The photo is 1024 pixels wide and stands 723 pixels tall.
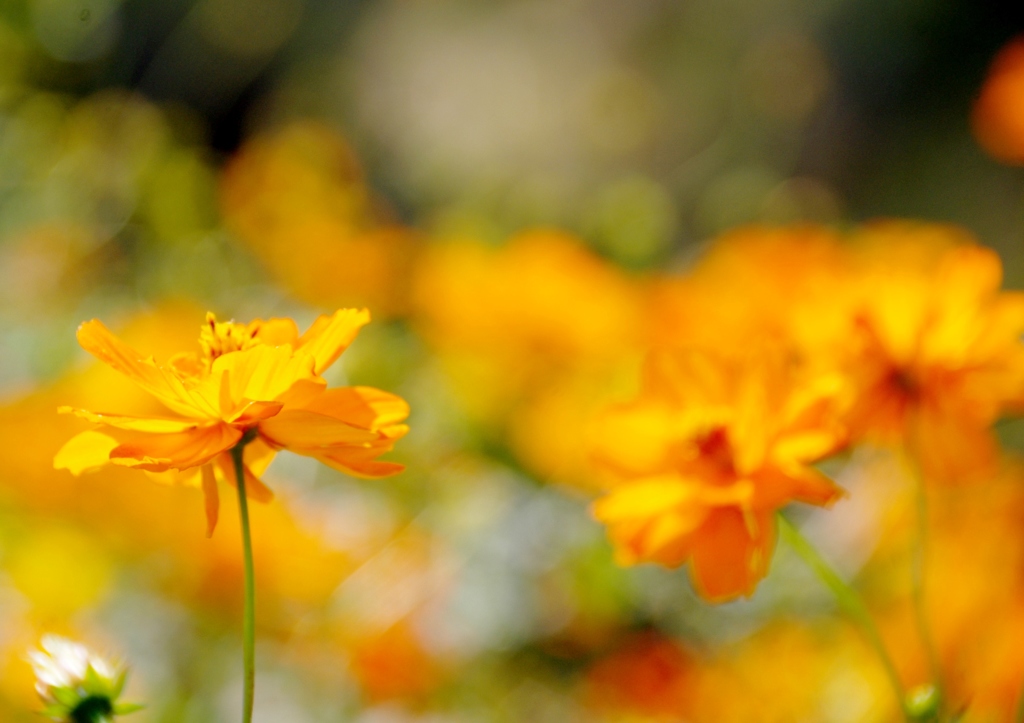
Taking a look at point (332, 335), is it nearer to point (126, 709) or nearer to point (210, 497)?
point (210, 497)

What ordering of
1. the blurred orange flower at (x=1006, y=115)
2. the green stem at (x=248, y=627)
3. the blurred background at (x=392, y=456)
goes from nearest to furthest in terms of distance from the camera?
1. the green stem at (x=248, y=627)
2. the blurred background at (x=392, y=456)
3. the blurred orange flower at (x=1006, y=115)

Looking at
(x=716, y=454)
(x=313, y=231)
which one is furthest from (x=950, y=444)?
(x=313, y=231)

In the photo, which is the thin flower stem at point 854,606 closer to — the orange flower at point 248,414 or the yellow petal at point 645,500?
the yellow petal at point 645,500

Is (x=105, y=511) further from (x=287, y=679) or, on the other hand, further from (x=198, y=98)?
(x=198, y=98)

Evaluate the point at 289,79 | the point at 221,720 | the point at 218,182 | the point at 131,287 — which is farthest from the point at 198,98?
the point at 221,720

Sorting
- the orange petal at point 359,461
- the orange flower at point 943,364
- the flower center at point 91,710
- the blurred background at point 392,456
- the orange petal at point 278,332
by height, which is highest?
the blurred background at point 392,456

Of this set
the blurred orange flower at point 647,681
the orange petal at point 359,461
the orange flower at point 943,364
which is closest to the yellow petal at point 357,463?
the orange petal at point 359,461
